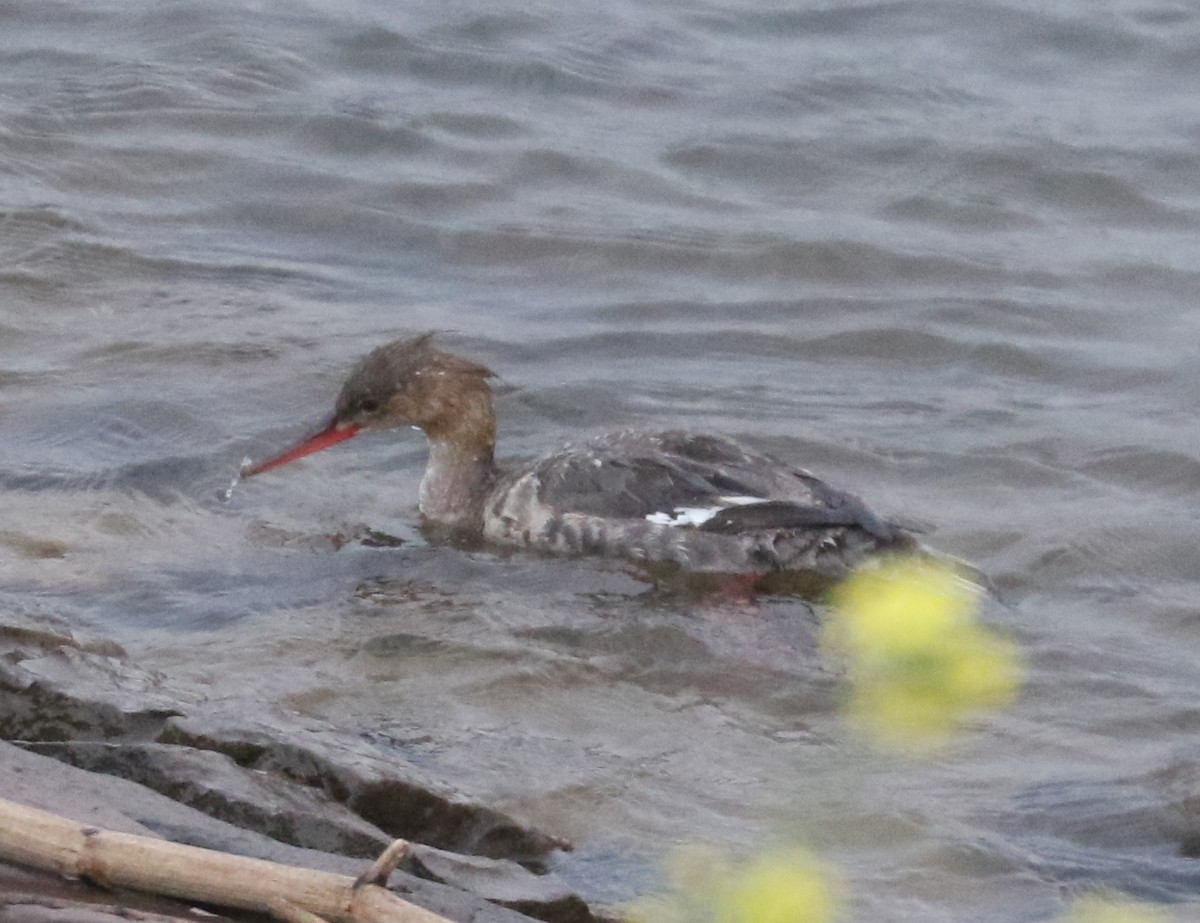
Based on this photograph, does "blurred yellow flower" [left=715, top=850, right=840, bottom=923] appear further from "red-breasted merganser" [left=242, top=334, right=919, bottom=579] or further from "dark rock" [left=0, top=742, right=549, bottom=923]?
"red-breasted merganser" [left=242, top=334, right=919, bottom=579]

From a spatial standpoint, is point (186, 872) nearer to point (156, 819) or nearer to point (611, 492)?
point (156, 819)

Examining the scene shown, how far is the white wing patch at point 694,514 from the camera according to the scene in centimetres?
708

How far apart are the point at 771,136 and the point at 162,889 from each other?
8619 millimetres

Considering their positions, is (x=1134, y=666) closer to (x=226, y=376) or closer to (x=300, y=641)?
(x=300, y=641)

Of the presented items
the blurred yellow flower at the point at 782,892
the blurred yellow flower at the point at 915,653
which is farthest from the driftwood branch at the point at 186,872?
the blurred yellow flower at the point at 915,653

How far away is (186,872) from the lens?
3199 mm

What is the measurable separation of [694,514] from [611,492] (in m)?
0.30

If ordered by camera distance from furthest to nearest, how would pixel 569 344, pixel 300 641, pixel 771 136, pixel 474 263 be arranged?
pixel 771 136 < pixel 474 263 < pixel 569 344 < pixel 300 641

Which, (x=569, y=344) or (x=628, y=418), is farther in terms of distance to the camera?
(x=569, y=344)

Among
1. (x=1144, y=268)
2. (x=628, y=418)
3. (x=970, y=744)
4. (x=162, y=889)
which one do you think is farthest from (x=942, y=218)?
(x=162, y=889)

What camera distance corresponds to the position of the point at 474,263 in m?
9.84

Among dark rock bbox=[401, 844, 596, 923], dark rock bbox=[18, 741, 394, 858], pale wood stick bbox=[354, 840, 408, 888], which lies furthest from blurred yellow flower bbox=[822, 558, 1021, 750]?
pale wood stick bbox=[354, 840, 408, 888]

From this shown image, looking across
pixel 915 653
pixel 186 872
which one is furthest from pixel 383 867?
pixel 915 653

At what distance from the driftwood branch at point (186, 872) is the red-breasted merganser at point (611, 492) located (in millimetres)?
3909
